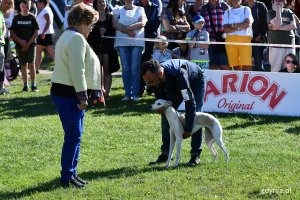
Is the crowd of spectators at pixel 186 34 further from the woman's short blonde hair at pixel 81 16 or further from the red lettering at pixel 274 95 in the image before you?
the woman's short blonde hair at pixel 81 16

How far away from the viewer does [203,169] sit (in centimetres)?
877

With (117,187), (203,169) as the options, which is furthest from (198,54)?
(117,187)

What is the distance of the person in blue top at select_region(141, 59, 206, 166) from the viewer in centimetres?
833

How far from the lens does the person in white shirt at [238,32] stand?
13750mm

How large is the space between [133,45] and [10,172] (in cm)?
540

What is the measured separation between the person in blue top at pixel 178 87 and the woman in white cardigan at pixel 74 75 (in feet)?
2.30

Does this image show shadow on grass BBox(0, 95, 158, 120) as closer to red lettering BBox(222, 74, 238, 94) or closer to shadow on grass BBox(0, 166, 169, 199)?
red lettering BBox(222, 74, 238, 94)

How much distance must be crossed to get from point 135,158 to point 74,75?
223 cm

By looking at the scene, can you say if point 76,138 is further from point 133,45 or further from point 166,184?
point 133,45

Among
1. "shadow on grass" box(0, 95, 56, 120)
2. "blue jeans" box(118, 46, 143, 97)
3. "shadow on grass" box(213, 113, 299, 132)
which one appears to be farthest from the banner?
"shadow on grass" box(0, 95, 56, 120)

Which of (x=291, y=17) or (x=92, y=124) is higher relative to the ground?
(x=291, y=17)

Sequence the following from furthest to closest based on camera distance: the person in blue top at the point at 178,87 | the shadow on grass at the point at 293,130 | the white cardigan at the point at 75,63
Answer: the shadow on grass at the point at 293,130
the person in blue top at the point at 178,87
the white cardigan at the point at 75,63

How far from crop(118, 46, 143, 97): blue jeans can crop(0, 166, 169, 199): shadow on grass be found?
5.11m

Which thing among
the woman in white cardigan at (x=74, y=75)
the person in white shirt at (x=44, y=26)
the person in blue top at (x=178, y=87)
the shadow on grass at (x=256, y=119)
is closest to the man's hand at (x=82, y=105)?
the woman in white cardigan at (x=74, y=75)
